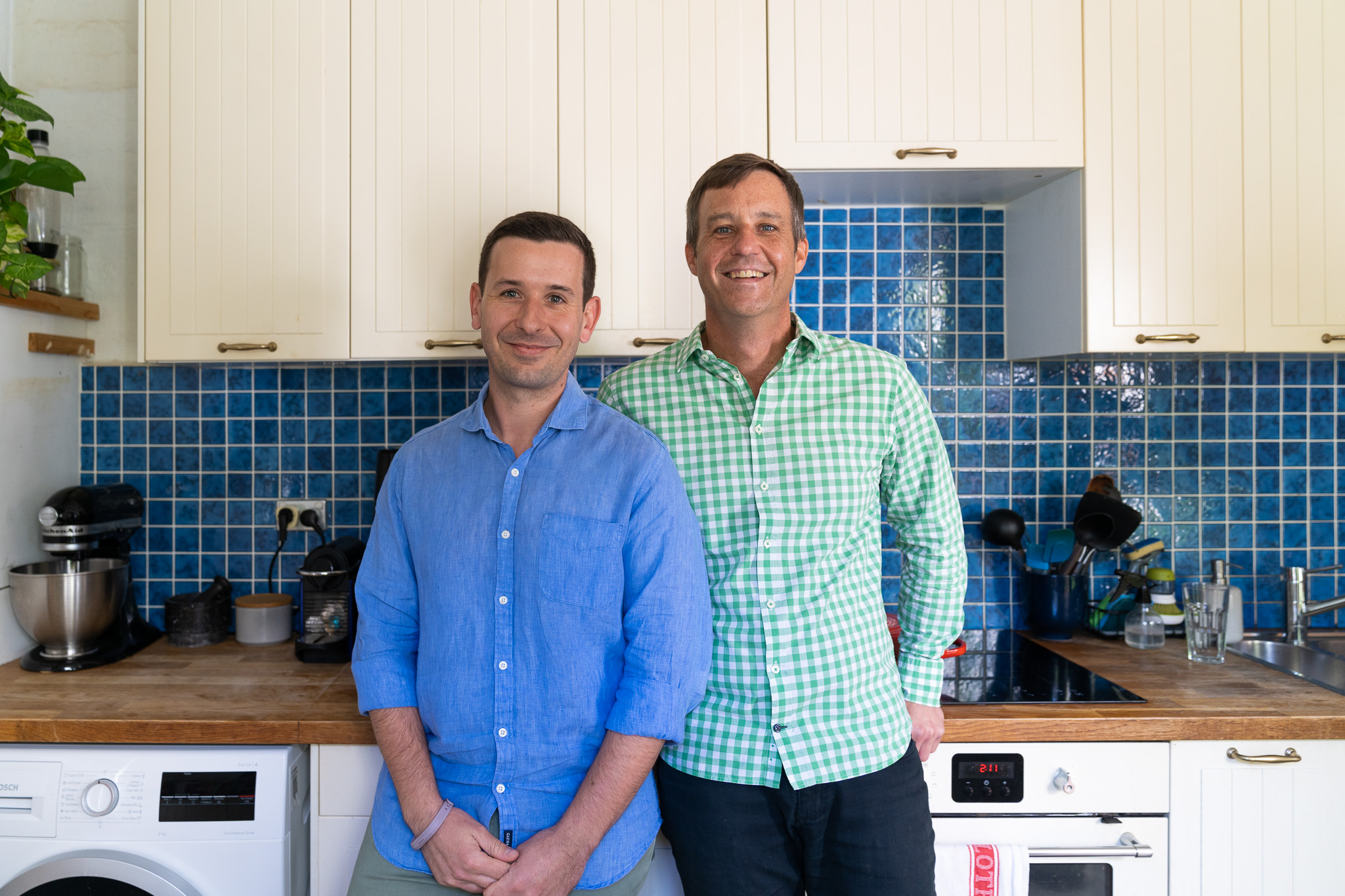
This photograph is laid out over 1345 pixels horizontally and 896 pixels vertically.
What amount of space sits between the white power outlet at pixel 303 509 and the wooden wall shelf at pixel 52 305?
67 centimetres

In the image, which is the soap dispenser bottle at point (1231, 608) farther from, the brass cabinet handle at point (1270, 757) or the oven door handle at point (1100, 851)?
the oven door handle at point (1100, 851)

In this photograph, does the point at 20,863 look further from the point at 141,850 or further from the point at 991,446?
the point at 991,446

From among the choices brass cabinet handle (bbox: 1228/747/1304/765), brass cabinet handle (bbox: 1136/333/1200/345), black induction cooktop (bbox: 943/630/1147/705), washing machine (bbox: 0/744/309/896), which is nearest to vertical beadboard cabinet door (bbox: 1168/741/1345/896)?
brass cabinet handle (bbox: 1228/747/1304/765)

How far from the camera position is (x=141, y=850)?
1548 mm

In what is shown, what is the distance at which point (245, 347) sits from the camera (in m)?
1.89

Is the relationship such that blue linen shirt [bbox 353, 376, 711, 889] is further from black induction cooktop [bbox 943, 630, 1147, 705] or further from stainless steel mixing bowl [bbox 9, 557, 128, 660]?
stainless steel mixing bowl [bbox 9, 557, 128, 660]

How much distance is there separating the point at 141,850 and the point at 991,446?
6.79 feet

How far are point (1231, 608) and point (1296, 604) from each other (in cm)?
19

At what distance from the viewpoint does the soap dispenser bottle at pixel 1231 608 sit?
2.08 m

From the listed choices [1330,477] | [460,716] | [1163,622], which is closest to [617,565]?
[460,716]

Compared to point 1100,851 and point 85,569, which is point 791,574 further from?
point 85,569

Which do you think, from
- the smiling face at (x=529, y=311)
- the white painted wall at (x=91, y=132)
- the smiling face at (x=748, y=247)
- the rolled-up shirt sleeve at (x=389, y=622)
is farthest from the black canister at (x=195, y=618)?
the smiling face at (x=748, y=247)

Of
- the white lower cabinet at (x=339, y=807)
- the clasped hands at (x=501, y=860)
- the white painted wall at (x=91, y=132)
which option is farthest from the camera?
the white painted wall at (x=91, y=132)

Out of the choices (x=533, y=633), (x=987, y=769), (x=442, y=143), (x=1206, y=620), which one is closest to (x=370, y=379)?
(x=442, y=143)
